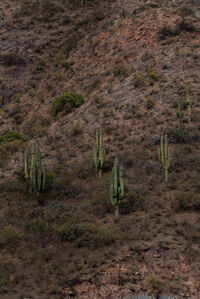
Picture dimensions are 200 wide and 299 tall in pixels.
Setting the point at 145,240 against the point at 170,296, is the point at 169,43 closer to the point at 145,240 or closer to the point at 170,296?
the point at 145,240

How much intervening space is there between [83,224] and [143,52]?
20289 millimetres

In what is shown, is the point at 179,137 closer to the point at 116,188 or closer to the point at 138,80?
the point at 116,188

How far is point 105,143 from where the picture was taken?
20.0m

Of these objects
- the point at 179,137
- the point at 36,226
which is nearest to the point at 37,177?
the point at 36,226

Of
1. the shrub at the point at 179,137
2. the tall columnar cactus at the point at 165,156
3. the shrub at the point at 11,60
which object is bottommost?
the tall columnar cactus at the point at 165,156

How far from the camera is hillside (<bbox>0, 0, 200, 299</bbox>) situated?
9.96 meters

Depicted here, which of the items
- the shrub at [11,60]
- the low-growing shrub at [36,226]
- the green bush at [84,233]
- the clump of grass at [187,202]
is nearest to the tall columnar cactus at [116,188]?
the green bush at [84,233]

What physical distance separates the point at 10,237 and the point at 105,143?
9.49 meters

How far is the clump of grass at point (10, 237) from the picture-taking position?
1166cm

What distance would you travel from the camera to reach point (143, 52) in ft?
94.8

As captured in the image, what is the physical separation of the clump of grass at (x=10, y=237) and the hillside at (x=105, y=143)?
5cm

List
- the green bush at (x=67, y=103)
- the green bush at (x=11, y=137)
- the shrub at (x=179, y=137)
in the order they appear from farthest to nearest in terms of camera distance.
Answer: the green bush at (x=67, y=103) < the green bush at (x=11, y=137) < the shrub at (x=179, y=137)

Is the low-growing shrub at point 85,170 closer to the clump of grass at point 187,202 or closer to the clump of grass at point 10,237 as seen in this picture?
the clump of grass at point 187,202

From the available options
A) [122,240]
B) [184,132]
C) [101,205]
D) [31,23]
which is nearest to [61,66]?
[31,23]
